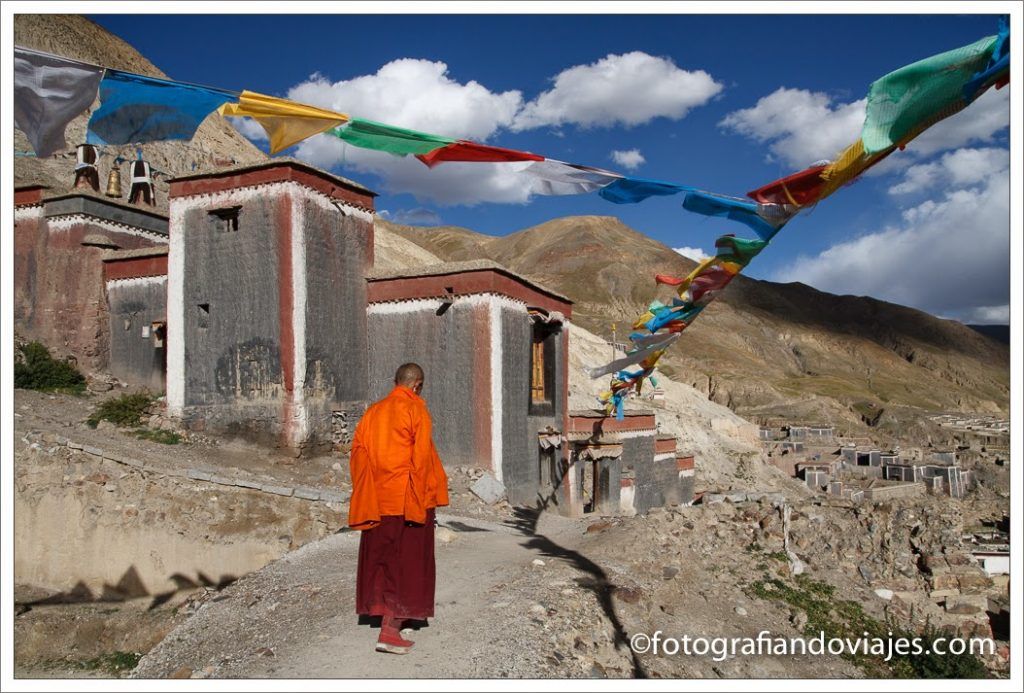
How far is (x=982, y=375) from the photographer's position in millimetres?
105375

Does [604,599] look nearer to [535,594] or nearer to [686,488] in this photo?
[535,594]

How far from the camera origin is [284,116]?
5.42 meters

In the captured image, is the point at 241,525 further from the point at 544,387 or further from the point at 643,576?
the point at 544,387

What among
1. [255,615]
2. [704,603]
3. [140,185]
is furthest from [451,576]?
[140,185]

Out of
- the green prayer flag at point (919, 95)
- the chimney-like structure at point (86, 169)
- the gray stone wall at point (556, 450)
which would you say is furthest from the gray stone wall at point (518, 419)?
the chimney-like structure at point (86, 169)

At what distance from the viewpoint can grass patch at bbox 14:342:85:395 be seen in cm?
1434

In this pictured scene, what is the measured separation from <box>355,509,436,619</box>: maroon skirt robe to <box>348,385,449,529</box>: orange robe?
11 centimetres

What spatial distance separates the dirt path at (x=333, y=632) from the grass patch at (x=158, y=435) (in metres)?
6.55

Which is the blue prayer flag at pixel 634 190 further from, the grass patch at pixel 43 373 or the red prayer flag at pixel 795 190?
the grass patch at pixel 43 373

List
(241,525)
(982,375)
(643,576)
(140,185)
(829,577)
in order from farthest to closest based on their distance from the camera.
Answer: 1. (982,375)
2. (140,185)
3. (241,525)
4. (829,577)
5. (643,576)

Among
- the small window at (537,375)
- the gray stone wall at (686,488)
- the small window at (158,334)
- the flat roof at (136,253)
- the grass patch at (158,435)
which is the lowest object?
the gray stone wall at (686,488)

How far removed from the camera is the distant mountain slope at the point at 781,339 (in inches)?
2847

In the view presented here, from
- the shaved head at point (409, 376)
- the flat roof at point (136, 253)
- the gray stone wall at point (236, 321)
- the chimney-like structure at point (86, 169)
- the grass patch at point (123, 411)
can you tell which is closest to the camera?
the shaved head at point (409, 376)

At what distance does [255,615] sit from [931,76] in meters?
5.89
